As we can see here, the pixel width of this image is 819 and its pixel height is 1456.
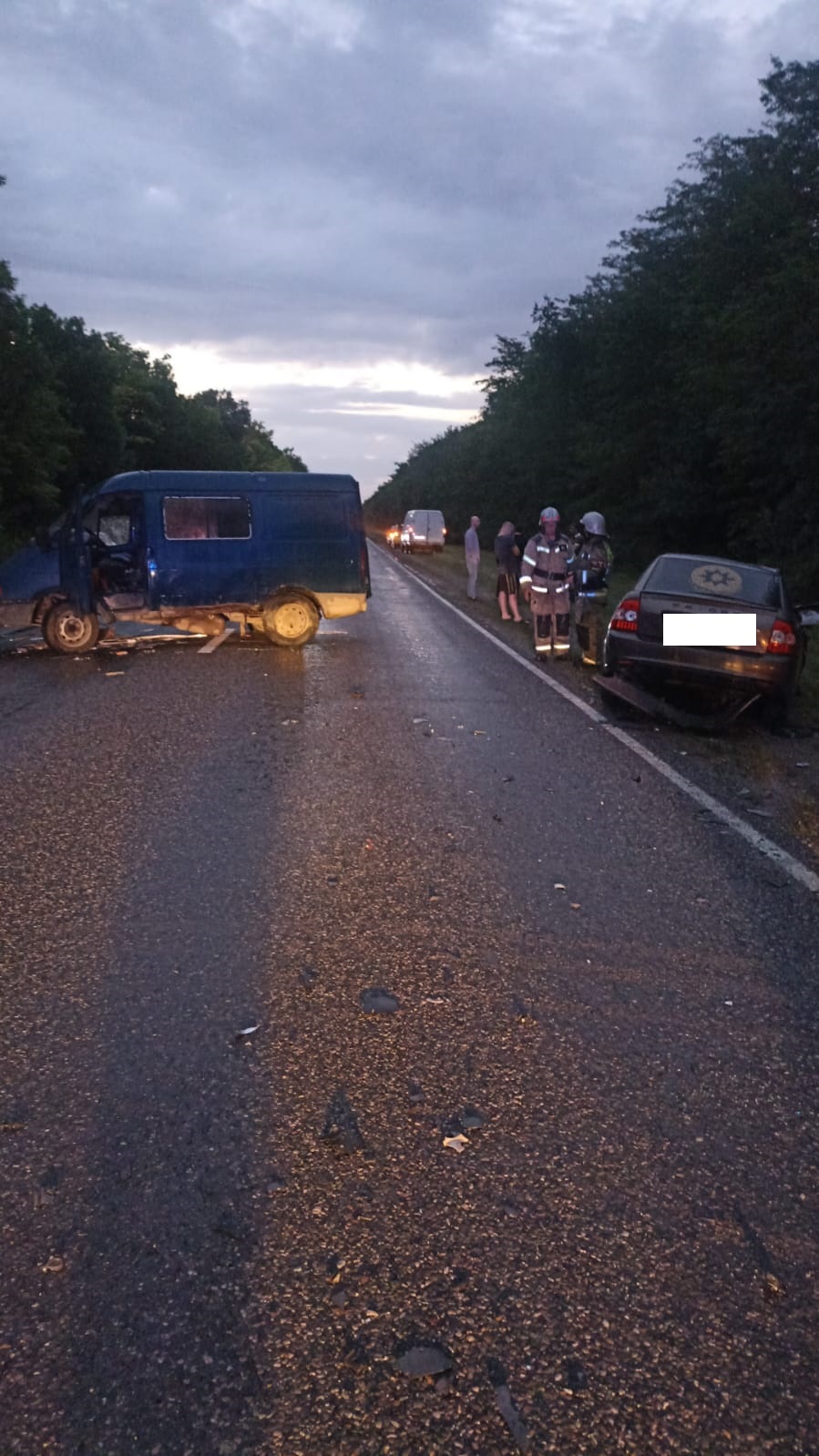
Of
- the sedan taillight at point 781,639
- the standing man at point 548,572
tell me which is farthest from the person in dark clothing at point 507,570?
the sedan taillight at point 781,639

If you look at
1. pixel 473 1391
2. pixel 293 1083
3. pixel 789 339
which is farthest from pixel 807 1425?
pixel 789 339

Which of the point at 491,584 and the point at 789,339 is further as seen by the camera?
the point at 491,584

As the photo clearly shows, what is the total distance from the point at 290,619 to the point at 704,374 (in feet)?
64.6

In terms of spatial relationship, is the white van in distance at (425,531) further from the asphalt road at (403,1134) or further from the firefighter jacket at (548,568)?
the asphalt road at (403,1134)

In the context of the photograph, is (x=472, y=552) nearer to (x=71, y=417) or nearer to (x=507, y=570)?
(x=507, y=570)

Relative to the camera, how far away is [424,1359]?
2.78 m

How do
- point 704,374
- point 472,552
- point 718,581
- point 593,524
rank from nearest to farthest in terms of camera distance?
point 718,581, point 593,524, point 472,552, point 704,374

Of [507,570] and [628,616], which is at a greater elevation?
[507,570]

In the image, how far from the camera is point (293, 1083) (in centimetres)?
407

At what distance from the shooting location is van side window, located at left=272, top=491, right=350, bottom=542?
1691cm

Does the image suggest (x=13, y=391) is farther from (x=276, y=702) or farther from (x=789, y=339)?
(x=276, y=702)

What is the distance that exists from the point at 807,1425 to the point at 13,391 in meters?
37.2

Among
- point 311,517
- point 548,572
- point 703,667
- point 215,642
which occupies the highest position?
point 311,517

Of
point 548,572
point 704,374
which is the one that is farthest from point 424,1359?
point 704,374
